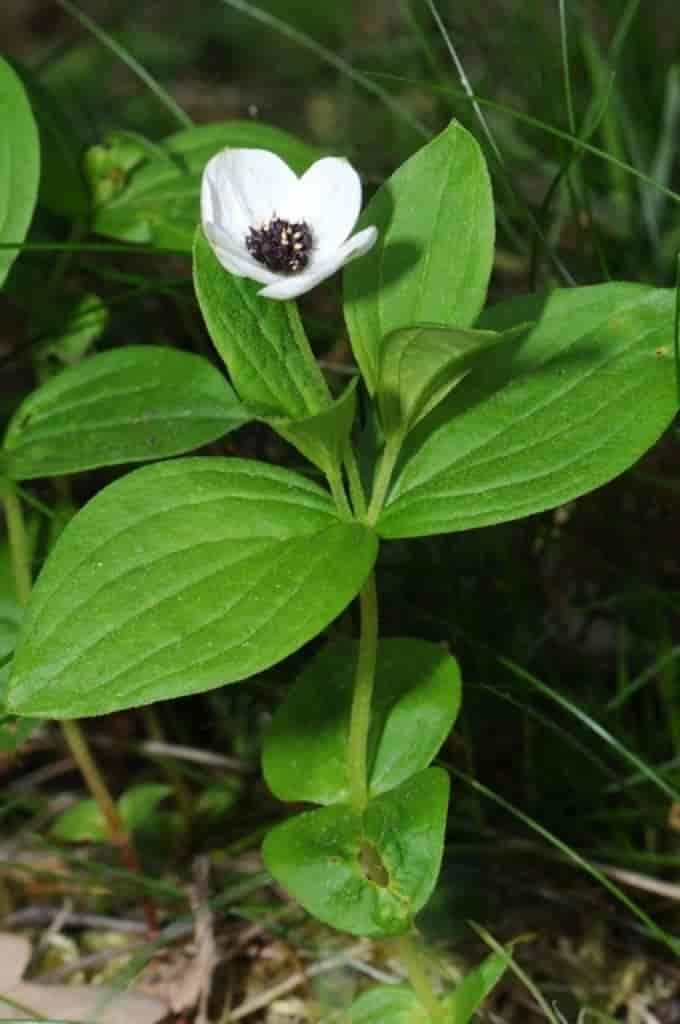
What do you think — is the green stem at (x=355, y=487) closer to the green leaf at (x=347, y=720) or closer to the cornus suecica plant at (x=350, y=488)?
the cornus suecica plant at (x=350, y=488)

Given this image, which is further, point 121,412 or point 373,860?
point 121,412

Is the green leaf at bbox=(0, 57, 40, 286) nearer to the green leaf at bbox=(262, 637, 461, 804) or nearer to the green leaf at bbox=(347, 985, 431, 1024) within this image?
the green leaf at bbox=(262, 637, 461, 804)

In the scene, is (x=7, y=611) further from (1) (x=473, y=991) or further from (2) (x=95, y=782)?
(1) (x=473, y=991)

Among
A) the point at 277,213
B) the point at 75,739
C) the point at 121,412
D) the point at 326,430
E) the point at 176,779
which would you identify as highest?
the point at 277,213

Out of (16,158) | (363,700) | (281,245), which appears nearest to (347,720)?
(363,700)

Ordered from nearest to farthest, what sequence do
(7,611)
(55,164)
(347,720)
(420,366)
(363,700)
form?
1. (420,366)
2. (363,700)
3. (347,720)
4. (7,611)
5. (55,164)

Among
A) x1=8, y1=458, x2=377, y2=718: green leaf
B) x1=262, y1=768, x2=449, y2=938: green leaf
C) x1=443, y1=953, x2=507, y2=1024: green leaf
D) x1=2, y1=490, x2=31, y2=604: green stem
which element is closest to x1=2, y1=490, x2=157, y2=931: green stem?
x1=2, y1=490, x2=31, y2=604: green stem
